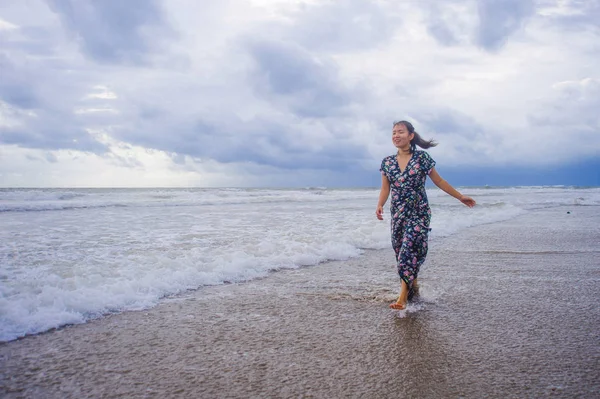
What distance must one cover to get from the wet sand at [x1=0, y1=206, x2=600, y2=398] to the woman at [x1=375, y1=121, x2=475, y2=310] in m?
0.45

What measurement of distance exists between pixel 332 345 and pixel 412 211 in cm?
193

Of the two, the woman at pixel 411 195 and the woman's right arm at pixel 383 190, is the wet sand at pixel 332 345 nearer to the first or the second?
→ the woman at pixel 411 195

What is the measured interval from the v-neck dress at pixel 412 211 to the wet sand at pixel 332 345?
0.45 m

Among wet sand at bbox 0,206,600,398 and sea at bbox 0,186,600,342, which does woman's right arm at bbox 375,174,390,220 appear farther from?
sea at bbox 0,186,600,342

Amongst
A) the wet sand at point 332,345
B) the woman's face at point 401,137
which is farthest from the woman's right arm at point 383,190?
the wet sand at point 332,345

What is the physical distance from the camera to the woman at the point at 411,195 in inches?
178

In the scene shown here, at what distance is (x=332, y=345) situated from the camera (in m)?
3.26

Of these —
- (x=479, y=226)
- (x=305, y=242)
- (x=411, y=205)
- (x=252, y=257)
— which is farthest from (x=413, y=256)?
(x=479, y=226)

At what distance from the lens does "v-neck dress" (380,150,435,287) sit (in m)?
4.52

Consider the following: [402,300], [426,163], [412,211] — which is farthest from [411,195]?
[402,300]

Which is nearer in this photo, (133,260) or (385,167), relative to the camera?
(385,167)


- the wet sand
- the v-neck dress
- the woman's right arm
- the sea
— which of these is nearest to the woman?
the v-neck dress

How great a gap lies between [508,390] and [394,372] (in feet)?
2.20

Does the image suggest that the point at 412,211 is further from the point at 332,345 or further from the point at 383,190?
the point at 332,345
